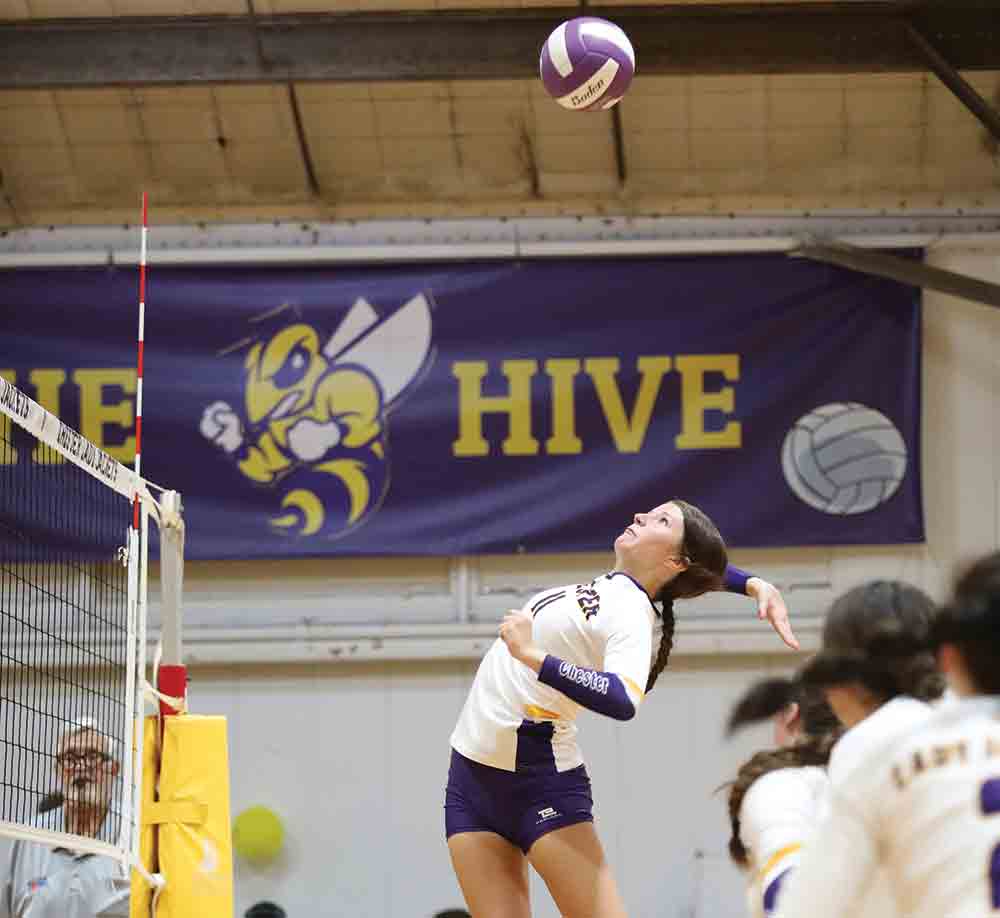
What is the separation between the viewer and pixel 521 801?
204 inches

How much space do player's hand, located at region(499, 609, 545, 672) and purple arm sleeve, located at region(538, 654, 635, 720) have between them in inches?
1.2

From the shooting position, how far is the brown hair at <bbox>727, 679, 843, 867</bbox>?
3.12 meters

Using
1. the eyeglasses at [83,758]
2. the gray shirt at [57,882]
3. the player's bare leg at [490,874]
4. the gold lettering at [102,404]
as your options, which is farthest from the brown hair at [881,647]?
the gold lettering at [102,404]

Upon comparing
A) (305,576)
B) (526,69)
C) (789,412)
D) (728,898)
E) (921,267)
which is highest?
(526,69)

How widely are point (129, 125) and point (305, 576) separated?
3135mm

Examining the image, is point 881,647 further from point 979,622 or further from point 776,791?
point 776,791

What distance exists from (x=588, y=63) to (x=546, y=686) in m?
3.38

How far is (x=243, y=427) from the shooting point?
977 centimetres

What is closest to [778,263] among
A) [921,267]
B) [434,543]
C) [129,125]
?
[921,267]

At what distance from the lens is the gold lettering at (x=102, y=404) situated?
980 centimetres

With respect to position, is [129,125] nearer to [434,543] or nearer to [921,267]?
[434,543]

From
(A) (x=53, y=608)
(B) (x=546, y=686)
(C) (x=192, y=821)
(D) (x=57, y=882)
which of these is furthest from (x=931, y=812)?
(A) (x=53, y=608)

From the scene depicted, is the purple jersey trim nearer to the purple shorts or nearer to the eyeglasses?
the purple shorts

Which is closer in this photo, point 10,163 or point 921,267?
point 921,267
